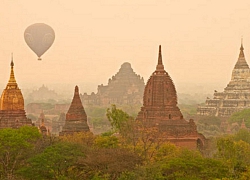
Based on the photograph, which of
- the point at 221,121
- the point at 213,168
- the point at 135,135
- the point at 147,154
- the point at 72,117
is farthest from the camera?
the point at 221,121

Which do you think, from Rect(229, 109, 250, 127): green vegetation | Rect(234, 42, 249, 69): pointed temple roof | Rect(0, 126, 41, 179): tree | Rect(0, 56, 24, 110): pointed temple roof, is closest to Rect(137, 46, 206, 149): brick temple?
Rect(0, 56, 24, 110): pointed temple roof

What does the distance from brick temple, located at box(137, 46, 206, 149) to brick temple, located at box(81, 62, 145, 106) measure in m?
117

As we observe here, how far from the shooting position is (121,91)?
184 m

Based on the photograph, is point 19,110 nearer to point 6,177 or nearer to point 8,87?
point 8,87

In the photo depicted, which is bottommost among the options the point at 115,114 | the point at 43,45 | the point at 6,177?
the point at 6,177

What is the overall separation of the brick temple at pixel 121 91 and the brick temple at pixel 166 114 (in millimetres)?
116908

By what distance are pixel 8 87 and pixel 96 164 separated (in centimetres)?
1898

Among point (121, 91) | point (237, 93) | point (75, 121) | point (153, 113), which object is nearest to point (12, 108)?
point (75, 121)

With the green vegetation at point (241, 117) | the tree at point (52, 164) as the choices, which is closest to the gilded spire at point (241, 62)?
the green vegetation at point (241, 117)

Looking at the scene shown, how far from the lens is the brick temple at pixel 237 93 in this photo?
10300 cm

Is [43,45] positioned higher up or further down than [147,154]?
higher up

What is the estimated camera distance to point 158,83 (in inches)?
2325

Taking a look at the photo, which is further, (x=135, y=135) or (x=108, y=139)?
(x=135, y=135)

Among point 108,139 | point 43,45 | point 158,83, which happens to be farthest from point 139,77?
point 108,139
